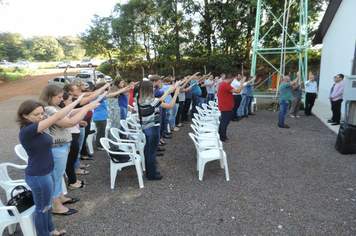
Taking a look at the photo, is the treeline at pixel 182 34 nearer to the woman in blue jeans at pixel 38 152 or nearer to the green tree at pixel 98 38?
the green tree at pixel 98 38

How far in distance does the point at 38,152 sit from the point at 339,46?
38.2ft

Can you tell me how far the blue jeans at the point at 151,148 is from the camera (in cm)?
330

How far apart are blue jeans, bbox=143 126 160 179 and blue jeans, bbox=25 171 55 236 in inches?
57.0

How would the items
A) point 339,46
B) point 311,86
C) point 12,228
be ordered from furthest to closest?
point 339,46 < point 311,86 < point 12,228

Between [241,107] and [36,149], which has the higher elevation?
[36,149]

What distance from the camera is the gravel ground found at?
251 cm

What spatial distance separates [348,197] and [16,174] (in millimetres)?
5590

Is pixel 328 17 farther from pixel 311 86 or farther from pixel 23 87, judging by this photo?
pixel 23 87

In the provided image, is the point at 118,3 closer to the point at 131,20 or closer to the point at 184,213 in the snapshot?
the point at 131,20

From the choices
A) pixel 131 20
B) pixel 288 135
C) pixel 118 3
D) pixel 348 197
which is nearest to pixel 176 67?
pixel 131 20

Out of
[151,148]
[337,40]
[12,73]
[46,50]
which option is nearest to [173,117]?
[151,148]

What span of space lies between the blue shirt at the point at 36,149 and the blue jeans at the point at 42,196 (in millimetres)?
70

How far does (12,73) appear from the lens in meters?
22.9

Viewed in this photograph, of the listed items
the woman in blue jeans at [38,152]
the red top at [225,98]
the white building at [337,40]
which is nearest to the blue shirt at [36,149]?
the woman in blue jeans at [38,152]
